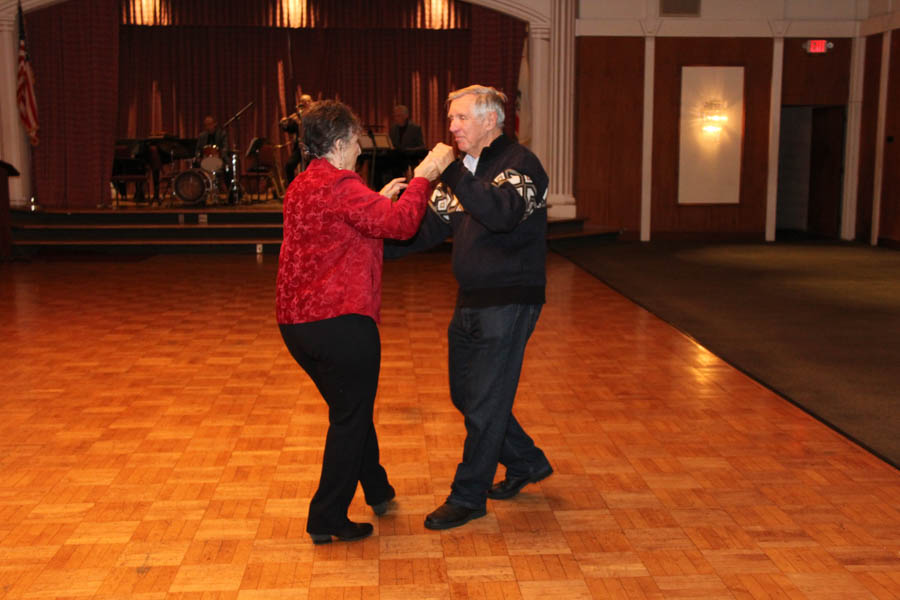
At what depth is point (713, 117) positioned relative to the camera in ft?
41.4

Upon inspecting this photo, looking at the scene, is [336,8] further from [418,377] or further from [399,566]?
[399,566]

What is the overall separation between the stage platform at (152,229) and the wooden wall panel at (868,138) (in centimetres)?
384

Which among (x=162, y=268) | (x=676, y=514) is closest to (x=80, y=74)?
(x=162, y=268)

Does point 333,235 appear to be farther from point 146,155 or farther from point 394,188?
point 146,155

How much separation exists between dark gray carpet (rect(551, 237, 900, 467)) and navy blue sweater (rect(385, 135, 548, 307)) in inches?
67.0

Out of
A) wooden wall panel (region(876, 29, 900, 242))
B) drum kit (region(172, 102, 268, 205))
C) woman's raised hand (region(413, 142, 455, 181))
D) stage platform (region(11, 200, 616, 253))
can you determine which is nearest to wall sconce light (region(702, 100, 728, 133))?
wooden wall panel (region(876, 29, 900, 242))

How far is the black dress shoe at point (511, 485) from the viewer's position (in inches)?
126

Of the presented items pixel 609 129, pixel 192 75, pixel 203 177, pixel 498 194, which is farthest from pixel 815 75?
pixel 498 194

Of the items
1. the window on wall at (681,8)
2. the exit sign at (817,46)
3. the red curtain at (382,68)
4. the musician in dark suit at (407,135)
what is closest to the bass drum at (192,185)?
the musician in dark suit at (407,135)

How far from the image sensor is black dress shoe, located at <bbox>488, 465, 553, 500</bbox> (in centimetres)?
321

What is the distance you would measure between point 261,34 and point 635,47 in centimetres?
670

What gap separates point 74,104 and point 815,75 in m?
10.2

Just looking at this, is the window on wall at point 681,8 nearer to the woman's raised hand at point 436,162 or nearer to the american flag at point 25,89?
the american flag at point 25,89

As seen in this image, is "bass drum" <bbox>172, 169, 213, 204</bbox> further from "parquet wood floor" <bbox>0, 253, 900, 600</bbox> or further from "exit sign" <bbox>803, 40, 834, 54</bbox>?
"exit sign" <bbox>803, 40, 834, 54</bbox>
